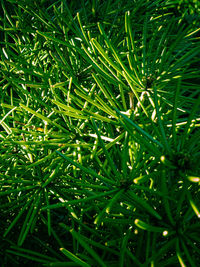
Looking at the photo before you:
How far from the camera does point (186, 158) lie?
0.96 feet

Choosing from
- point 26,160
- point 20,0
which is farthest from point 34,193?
point 20,0

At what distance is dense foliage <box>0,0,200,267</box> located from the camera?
1.02 feet

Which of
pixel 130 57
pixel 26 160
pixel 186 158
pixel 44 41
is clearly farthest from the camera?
pixel 44 41

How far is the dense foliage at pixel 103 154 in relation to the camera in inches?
12.3

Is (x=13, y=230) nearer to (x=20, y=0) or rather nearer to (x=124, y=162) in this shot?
(x=124, y=162)

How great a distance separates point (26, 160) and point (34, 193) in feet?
0.35

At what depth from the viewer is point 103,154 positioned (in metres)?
0.54

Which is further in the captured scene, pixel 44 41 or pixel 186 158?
pixel 44 41

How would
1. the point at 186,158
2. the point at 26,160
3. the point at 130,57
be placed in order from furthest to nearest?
the point at 26,160, the point at 130,57, the point at 186,158

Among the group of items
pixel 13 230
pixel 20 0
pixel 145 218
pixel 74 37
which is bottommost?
pixel 13 230

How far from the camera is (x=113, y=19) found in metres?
0.65

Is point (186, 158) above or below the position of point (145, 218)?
above

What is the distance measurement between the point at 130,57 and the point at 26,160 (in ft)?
1.05

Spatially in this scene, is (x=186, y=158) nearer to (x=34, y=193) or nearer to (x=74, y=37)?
(x=34, y=193)
